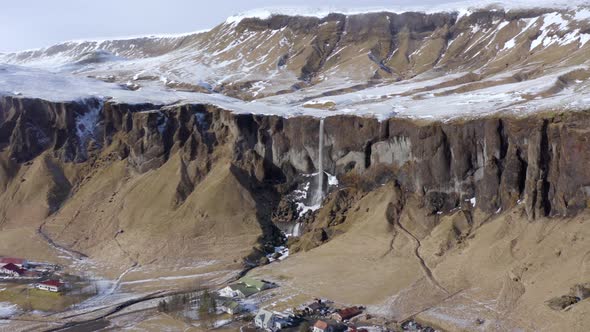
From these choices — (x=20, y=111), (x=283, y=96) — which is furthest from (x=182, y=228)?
(x=283, y=96)

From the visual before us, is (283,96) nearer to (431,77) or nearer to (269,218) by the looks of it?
(431,77)

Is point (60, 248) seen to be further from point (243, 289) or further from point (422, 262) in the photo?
point (422, 262)

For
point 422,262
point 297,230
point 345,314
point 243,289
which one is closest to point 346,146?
point 297,230

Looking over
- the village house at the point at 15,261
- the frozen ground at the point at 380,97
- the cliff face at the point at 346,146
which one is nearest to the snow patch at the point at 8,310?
the village house at the point at 15,261

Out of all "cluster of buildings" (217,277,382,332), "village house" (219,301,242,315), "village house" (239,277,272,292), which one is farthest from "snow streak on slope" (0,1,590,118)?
"village house" (219,301,242,315)

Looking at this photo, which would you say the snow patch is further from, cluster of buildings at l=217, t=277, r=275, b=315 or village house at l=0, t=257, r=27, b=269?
cluster of buildings at l=217, t=277, r=275, b=315

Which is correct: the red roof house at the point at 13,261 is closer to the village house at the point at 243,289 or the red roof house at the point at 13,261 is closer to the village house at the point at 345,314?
the village house at the point at 243,289
